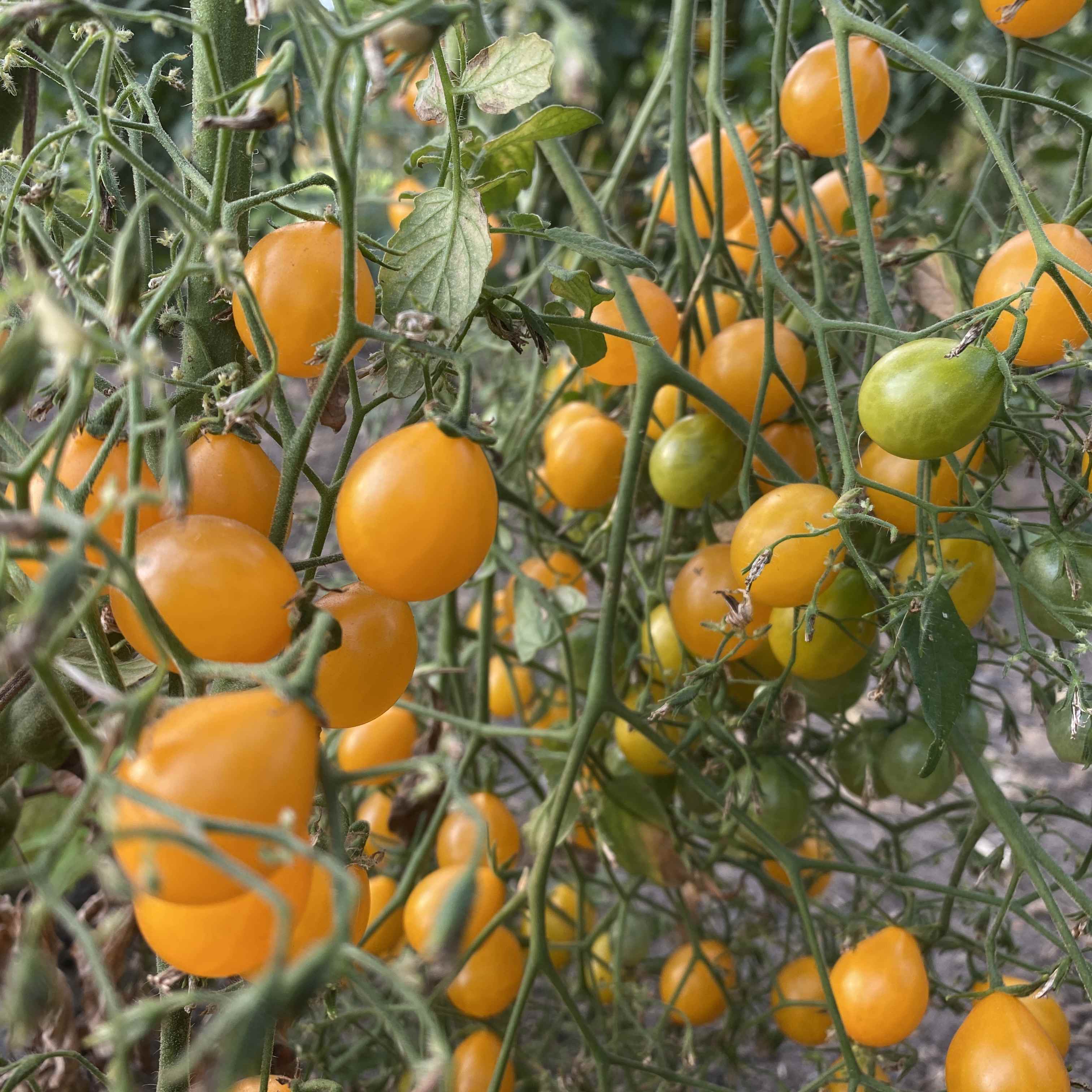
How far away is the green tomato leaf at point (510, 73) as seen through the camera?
406mm

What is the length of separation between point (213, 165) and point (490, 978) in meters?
0.49

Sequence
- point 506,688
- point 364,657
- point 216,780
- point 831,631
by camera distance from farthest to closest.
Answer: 1. point 506,688
2. point 831,631
3. point 364,657
4. point 216,780

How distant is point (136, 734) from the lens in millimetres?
241

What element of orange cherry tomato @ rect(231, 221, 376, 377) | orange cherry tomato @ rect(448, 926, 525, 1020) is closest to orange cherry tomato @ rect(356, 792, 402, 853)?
orange cherry tomato @ rect(448, 926, 525, 1020)

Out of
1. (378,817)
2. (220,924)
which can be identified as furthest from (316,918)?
(378,817)

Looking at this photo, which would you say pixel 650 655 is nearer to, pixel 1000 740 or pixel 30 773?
pixel 30 773

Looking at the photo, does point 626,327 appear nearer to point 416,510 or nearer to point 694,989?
point 416,510

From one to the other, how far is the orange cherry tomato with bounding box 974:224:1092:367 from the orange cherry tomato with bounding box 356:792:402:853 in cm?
54

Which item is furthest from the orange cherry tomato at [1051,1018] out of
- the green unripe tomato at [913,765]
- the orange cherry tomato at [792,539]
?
the orange cherry tomato at [792,539]

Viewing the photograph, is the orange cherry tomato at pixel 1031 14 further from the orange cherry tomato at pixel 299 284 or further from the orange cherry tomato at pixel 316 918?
the orange cherry tomato at pixel 316 918

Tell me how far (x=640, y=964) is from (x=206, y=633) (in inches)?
30.1

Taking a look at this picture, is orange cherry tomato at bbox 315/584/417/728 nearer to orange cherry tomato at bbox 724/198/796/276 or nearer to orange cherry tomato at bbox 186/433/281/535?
orange cherry tomato at bbox 186/433/281/535

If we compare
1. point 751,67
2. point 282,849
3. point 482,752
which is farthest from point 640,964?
point 751,67

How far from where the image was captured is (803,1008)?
714mm
